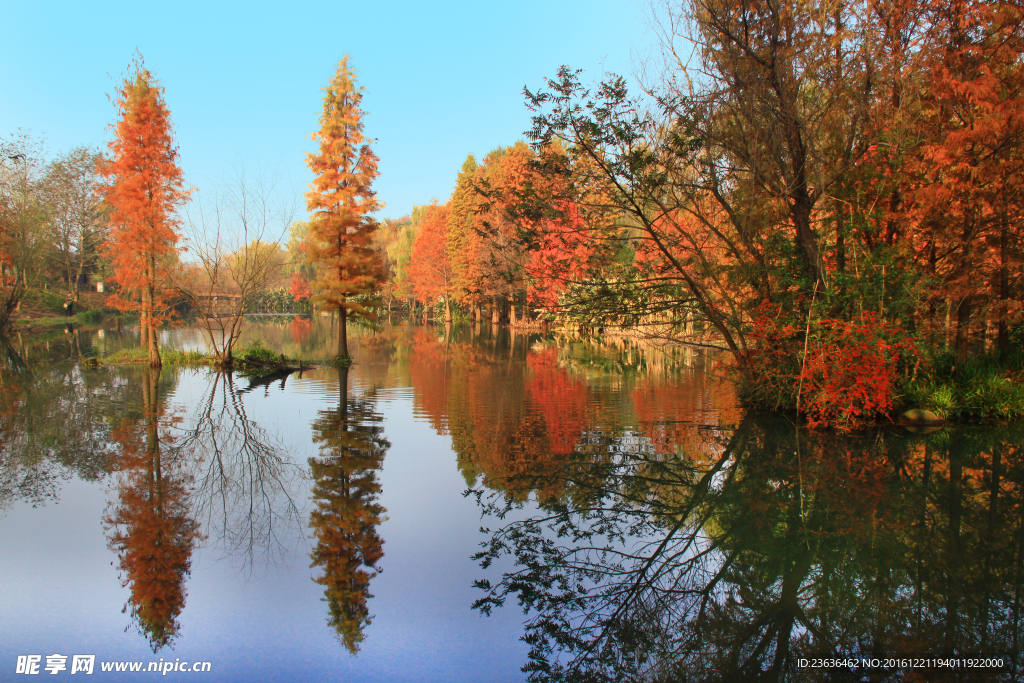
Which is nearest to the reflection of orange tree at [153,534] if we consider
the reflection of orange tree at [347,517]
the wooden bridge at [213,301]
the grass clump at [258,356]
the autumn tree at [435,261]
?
the reflection of orange tree at [347,517]

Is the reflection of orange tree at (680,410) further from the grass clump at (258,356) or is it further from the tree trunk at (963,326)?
the grass clump at (258,356)

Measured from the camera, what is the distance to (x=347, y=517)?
6.14 metres

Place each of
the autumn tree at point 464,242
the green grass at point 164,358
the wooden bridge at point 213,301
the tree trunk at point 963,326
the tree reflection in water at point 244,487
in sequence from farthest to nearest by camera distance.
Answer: the autumn tree at point 464,242
the green grass at point 164,358
the wooden bridge at point 213,301
the tree trunk at point 963,326
the tree reflection in water at point 244,487

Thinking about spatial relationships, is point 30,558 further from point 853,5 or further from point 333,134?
point 333,134

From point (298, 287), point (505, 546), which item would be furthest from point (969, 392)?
point (298, 287)

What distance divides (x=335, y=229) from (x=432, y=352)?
7.12 m

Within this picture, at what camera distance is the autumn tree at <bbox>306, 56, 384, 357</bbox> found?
20016 millimetres

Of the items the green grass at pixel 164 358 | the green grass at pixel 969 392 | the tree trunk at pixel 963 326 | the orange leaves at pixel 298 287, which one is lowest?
the green grass at pixel 164 358

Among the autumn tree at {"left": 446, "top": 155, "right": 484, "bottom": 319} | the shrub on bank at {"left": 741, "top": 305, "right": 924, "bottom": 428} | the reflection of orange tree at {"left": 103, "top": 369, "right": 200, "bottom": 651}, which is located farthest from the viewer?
the autumn tree at {"left": 446, "top": 155, "right": 484, "bottom": 319}

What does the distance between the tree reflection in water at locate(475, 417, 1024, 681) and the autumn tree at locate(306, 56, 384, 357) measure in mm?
13879

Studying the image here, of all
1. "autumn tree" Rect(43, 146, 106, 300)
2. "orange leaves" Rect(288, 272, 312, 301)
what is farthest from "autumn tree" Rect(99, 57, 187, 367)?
"orange leaves" Rect(288, 272, 312, 301)

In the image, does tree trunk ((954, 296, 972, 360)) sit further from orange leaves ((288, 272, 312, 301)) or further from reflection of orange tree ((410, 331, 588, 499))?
orange leaves ((288, 272, 312, 301))

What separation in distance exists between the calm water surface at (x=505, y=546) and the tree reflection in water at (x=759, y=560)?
0.02 metres

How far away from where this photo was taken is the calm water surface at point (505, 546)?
399 centimetres
